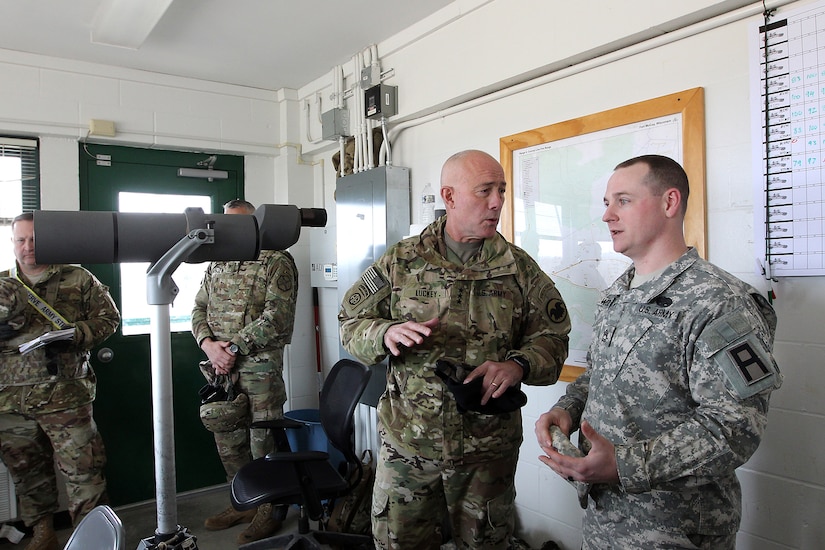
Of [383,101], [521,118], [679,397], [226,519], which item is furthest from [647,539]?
[226,519]

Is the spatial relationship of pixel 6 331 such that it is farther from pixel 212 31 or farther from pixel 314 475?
pixel 212 31

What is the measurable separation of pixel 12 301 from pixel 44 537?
119cm

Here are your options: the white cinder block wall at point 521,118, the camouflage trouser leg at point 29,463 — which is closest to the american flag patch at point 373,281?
the white cinder block wall at point 521,118

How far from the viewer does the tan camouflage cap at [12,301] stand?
8.57 ft

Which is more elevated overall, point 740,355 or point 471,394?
point 740,355

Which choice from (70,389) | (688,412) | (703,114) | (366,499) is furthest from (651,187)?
(70,389)

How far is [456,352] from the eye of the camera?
163cm

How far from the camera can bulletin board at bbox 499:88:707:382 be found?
6.02 ft

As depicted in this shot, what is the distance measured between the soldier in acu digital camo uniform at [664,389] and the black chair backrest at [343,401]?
1212 millimetres

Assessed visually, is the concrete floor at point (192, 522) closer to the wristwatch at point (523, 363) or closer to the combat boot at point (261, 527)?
the combat boot at point (261, 527)

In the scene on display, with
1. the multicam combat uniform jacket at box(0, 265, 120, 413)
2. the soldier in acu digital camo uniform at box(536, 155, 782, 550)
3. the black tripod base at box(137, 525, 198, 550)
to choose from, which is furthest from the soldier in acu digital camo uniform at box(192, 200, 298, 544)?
the black tripod base at box(137, 525, 198, 550)

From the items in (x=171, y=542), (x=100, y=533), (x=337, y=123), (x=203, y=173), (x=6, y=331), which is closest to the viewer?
(x=171, y=542)

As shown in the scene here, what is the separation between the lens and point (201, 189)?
3777 mm

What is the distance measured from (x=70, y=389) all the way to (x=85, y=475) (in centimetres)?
43
